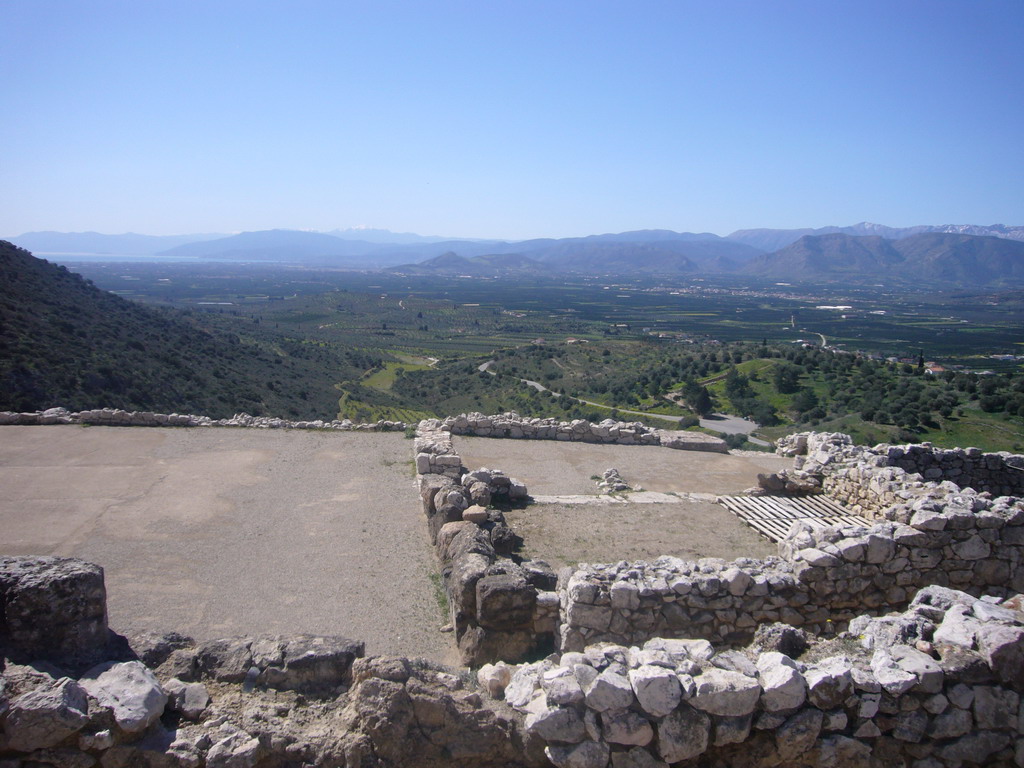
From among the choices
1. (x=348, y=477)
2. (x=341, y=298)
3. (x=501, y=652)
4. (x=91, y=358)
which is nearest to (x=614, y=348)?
(x=91, y=358)

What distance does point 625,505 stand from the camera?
43.3ft

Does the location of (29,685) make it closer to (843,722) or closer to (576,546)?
(843,722)

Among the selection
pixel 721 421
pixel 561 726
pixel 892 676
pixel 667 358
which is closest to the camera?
pixel 561 726

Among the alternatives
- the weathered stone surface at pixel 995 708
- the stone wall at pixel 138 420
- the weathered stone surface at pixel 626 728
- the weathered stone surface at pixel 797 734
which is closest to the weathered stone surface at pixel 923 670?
the weathered stone surface at pixel 995 708

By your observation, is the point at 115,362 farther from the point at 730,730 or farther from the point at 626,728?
the point at 730,730

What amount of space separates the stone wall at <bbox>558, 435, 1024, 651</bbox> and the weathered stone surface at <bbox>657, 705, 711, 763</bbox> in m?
2.44

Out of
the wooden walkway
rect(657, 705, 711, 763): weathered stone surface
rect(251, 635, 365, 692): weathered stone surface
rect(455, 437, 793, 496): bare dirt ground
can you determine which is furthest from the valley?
rect(251, 635, 365, 692): weathered stone surface

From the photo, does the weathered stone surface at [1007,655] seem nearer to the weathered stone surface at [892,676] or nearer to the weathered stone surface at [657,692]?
the weathered stone surface at [892,676]

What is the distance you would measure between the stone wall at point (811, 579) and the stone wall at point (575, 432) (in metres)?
8.81

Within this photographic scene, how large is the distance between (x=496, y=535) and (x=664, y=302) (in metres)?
190

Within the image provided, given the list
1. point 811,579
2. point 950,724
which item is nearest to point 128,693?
point 950,724

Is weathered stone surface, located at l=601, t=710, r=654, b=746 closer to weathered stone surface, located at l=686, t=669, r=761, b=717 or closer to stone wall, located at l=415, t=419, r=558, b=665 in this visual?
weathered stone surface, located at l=686, t=669, r=761, b=717

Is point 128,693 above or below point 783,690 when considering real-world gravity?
above

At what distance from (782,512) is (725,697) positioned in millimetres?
8416
